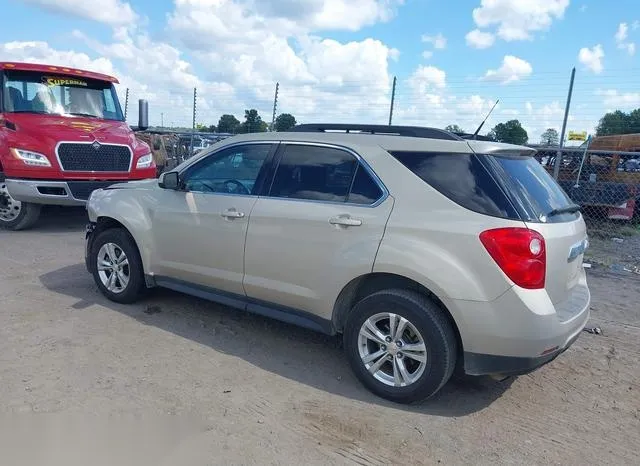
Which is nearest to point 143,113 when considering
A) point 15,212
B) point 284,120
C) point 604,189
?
point 15,212

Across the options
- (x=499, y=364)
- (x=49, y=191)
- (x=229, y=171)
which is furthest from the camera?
(x=49, y=191)

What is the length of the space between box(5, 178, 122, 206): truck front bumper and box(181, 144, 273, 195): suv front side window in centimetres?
438

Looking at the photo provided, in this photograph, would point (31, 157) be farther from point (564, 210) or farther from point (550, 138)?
point (550, 138)

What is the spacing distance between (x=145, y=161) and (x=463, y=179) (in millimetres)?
7215

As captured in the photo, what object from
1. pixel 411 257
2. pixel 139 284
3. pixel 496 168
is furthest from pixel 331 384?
pixel 139 284

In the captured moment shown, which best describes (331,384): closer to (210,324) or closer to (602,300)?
(210,324)

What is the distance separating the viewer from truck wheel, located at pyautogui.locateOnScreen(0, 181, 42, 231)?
27.2 ft

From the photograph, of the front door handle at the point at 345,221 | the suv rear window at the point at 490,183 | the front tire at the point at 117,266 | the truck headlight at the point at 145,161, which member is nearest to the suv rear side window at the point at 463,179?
the suv rear window at the point at 490,183

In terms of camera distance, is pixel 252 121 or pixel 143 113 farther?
pixel 252 121

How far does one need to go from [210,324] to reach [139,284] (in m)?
0.85

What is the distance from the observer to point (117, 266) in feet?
16.7

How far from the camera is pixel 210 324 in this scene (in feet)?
15.6

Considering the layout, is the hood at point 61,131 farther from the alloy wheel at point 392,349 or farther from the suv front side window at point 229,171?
the alloy wheel at point 392,349

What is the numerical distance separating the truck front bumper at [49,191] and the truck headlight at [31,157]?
27 cm
